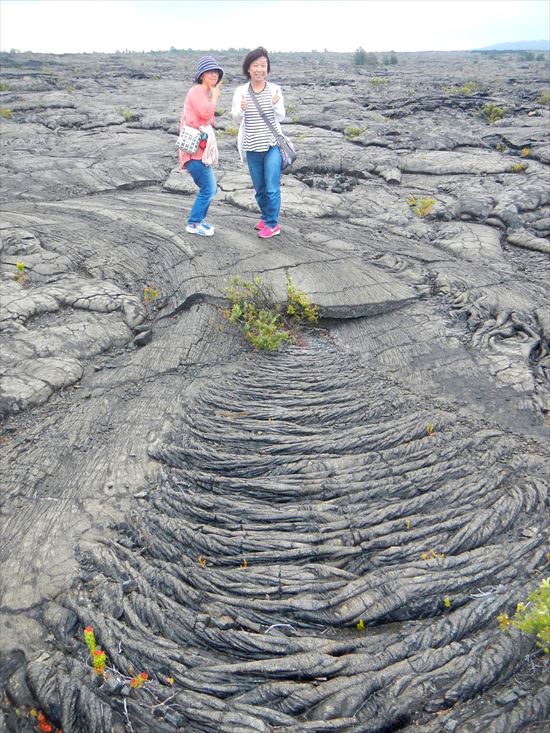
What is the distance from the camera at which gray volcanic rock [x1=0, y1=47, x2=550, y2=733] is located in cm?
332

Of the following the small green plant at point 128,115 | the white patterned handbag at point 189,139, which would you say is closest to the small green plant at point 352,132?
the small green plant at point 128,115

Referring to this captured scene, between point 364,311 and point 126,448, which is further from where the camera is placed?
point 364,311

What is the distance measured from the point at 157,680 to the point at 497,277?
7312 millimetres

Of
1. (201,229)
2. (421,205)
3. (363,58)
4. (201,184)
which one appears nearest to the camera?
(201,184)

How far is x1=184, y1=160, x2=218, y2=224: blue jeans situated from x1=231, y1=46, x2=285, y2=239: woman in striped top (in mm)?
597

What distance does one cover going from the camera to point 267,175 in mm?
7980

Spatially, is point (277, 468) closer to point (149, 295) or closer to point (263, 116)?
point (149, 295)

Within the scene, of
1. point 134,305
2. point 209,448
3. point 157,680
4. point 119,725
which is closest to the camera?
point 119,725

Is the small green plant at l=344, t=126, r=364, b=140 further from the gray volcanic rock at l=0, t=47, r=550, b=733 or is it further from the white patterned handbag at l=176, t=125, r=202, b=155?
the white patterned handbag at l=176, t=125, r=202, b=155

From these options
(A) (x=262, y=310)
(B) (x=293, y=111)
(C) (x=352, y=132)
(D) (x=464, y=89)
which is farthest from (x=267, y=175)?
(D) (x=464, y=89)

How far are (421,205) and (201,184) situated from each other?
5.03 meters

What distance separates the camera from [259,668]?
337 centimetres

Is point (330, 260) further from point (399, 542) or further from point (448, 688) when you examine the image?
point (448, 688)

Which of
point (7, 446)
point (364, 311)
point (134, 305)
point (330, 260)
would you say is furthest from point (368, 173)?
point (7, 446)
